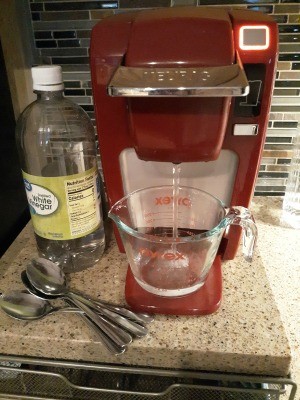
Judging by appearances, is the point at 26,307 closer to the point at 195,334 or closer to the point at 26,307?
the point at 26,307

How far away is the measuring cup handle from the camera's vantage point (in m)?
0.46

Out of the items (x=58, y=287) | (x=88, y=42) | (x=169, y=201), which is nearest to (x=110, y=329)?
(x=58, y=287)

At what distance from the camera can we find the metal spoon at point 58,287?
44 centimetres

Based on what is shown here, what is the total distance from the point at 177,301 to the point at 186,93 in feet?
0.89

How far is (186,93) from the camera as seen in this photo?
0.33 metres

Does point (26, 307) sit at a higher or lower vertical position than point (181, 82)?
lower

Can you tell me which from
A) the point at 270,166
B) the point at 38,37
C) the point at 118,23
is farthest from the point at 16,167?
the point at 270,166

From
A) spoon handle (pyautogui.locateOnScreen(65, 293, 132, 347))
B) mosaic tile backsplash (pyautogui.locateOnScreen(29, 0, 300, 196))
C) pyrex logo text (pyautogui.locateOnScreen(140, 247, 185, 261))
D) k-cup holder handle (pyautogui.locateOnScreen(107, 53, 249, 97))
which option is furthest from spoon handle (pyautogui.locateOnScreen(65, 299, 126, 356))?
mosaic tile backsplash (pyautogui.locateOnScreen(29, 0, 300, 196))

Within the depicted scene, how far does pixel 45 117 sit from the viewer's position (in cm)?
56

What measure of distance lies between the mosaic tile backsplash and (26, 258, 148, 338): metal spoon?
0.34 metres

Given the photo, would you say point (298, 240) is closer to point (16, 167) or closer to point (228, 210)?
point (228, 210)

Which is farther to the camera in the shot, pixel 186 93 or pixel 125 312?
pixel 125 312

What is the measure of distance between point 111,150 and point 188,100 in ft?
0.51

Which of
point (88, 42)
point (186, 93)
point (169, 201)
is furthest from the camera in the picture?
point (88, 42)
